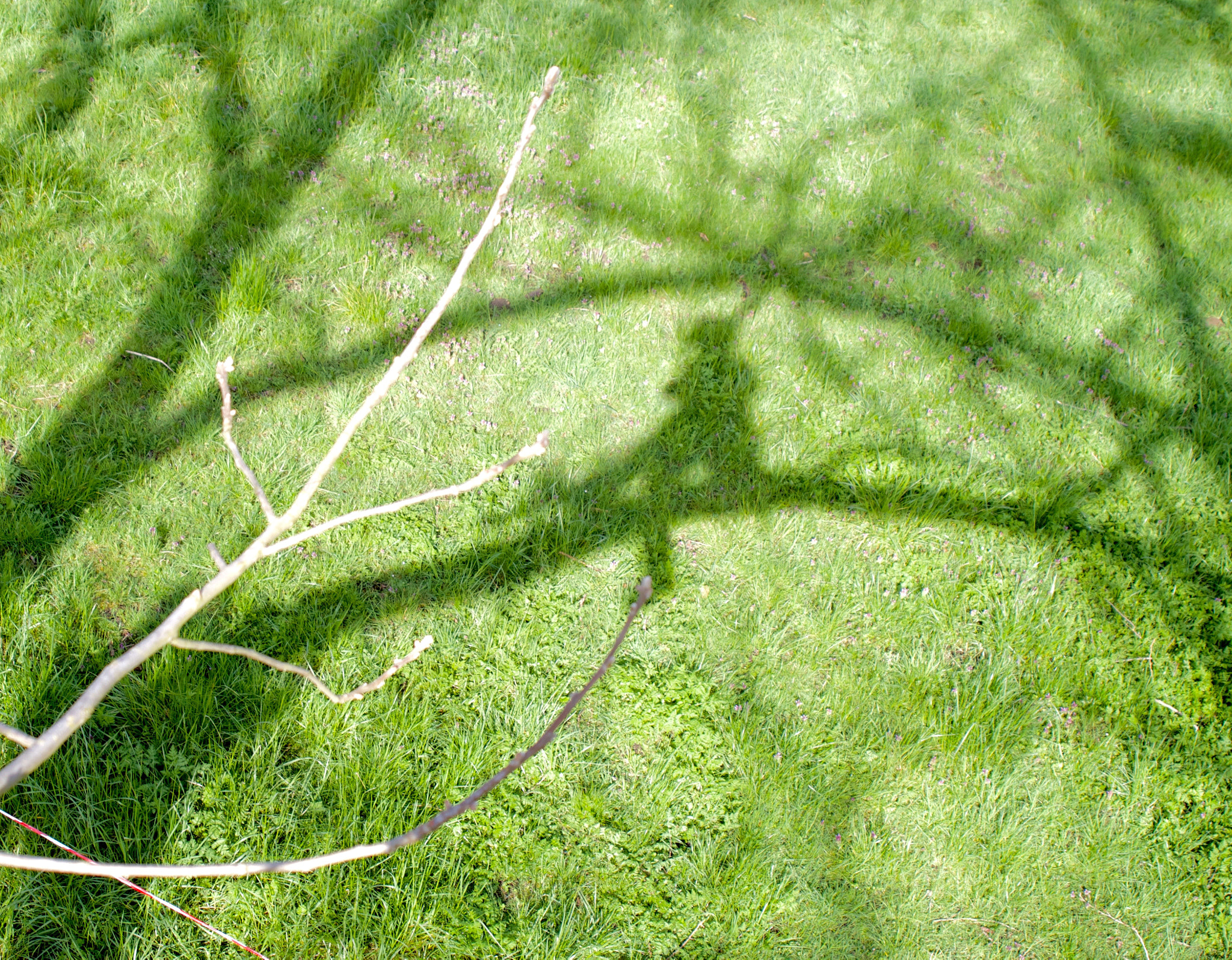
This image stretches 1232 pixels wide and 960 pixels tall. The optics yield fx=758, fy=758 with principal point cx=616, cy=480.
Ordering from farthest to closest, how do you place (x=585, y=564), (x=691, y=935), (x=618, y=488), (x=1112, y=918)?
(x=618, y=488) → (x=585, y=564) → (x=1112, y=918) → (x=691, y=935)

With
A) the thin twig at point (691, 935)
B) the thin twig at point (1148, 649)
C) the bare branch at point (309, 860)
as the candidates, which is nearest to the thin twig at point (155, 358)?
the bare branch at point (309, 860)

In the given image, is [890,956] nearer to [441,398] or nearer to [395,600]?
[395,600]

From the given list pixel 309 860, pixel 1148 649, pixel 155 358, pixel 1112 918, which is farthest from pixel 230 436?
pixel 1148 649

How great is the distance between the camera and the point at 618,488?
11.5ft

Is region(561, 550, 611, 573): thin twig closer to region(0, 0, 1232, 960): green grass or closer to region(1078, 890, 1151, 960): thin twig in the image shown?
region(0, 0, 1232, 960): green grass

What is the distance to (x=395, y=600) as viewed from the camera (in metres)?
2.99

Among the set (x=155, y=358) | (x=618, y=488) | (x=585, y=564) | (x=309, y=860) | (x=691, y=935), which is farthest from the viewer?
(x=618, y=488)

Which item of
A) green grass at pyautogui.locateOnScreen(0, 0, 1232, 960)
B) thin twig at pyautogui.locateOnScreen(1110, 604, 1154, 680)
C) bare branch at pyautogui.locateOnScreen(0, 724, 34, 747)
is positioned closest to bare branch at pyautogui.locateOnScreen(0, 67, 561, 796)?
bare branch at pyautogui.locateOnScreen(0, 724, 34, 747)

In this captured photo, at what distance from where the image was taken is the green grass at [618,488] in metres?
2.51

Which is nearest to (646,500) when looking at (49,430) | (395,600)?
(395,600)

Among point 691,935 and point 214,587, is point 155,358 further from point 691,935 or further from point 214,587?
point 691,935

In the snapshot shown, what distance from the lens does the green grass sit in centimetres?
251

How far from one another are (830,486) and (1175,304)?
2889 mm

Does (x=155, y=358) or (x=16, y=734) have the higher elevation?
(x=16, y=734)
